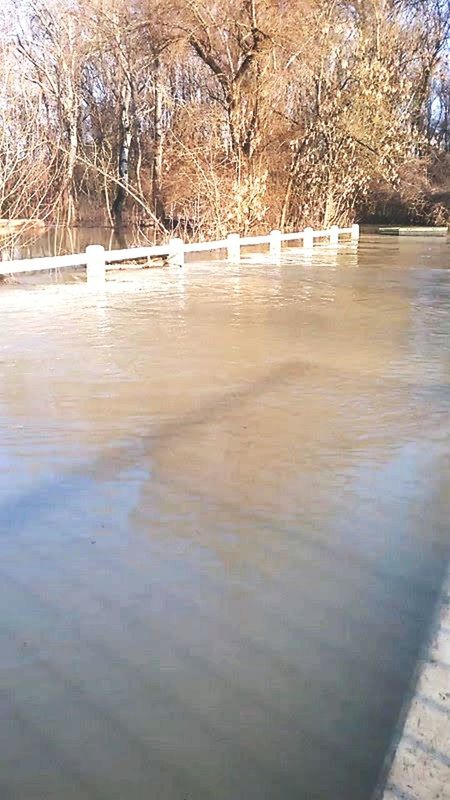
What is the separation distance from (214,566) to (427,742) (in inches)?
49.3

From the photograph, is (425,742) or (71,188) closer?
(425,742)

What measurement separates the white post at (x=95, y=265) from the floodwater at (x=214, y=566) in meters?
5.82

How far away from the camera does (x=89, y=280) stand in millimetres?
12258

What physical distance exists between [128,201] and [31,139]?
84.2 ft

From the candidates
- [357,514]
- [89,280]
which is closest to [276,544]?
[357,514]

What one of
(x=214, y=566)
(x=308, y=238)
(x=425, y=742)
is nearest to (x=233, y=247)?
(x=308, y=238)

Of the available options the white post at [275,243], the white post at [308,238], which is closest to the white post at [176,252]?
the white post at [275,243]

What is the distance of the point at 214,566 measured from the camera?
116 inches

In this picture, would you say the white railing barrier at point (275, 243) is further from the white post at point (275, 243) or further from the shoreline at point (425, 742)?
the shoreline at point (425, 742)

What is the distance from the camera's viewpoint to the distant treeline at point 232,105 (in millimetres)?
19797

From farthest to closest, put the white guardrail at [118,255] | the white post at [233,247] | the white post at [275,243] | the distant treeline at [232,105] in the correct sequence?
the distant treeline at [232,105] < the white post at [275,243] < the white post at [233,247] < the white guardrail at [118,255]

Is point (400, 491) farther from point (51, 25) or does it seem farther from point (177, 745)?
point (51, 25)

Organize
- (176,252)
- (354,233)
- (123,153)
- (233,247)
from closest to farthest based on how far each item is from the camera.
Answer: (176,252)
(233,247)
(354,233)
(123,153)

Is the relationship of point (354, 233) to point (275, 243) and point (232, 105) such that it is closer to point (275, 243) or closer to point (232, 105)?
point (232, 105)
